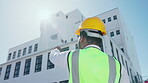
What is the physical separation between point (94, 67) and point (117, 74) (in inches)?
11.2

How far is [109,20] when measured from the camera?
2430cm

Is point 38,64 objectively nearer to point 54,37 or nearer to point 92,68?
point 54,37

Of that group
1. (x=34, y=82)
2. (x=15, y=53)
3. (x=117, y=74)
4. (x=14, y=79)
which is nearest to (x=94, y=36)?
(x=117, y=74)

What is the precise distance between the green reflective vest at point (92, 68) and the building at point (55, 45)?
21.5 feet

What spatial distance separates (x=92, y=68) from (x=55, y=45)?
2370cm

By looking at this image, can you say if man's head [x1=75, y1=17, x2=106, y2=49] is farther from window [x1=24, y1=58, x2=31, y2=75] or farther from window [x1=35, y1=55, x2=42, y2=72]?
window [x1=24, y1=58, x2=31, y2=75]

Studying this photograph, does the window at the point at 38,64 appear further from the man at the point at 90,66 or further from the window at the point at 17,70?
the man at the point at 90,66

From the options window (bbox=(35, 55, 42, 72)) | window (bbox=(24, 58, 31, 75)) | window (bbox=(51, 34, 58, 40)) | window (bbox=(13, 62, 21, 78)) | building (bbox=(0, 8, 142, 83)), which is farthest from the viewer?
window (bbox=(51, 34, 58, 40))

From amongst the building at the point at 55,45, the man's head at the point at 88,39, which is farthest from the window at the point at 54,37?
the man's head at the point at 88,39

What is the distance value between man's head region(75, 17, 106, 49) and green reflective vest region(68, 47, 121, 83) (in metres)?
0.23

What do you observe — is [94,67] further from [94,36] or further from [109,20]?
[109,20]

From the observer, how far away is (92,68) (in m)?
1.56

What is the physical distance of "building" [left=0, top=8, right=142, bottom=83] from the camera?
1418 cm

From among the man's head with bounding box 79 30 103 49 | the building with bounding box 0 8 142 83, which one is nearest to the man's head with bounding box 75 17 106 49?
the man's head with bounding box 79 30 103 49
